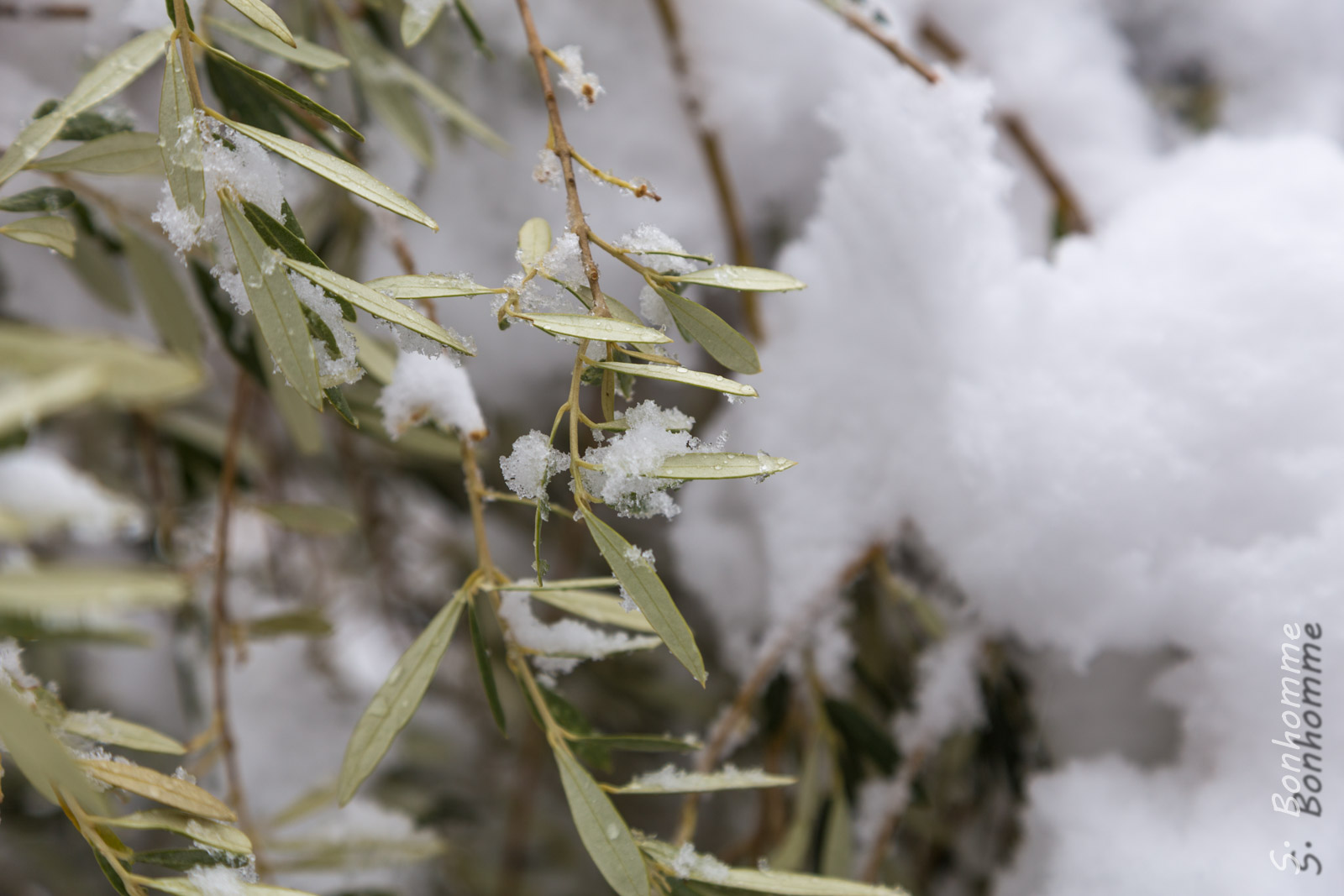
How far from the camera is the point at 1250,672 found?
45 cm

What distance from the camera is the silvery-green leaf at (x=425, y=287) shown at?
274mm

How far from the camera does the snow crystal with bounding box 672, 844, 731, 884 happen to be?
13.0 inches

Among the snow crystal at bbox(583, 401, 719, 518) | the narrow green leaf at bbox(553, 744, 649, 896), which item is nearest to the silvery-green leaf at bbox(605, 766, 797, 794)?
the narrow green leaf at bbox(553, 744, 649, 896)

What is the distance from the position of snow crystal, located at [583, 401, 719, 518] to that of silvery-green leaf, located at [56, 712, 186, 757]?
196mm

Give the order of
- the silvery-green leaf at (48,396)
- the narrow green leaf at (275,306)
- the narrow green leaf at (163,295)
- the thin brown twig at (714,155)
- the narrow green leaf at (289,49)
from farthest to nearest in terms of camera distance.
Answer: the thin brown twig at (714,155), the narrow green leaf at (163,295), the narrow green leaf at (289,49), the narrow green leaf at (275,306), the silvery-green leaf at (48,396)

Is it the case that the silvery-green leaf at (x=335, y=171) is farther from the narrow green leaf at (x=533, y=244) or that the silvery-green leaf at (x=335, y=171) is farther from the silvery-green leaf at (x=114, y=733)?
the silvery-green leaf at (x=114, y=733)

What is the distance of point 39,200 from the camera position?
33cm

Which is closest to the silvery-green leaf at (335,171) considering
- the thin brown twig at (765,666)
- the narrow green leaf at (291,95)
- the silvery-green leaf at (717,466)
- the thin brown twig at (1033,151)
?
the narrow green leaf at (291,95)

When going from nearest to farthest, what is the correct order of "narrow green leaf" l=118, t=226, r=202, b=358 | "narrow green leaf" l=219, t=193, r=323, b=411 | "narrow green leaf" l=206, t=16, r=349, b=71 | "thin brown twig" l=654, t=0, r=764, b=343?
1. "narrow green leaf" l=219, t=193, r=323, b=411
2. "narrow green leaf" l=206, t=16, r=349, b=71
3. "narrow green leaf" l=118, t=226, r=202, b=358
4. "thin brown twig" l=654, t=0, r=764, b=343

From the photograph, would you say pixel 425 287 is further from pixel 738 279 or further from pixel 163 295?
pixel 163 295

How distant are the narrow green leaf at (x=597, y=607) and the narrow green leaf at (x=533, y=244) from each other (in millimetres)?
138

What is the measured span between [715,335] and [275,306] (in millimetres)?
153

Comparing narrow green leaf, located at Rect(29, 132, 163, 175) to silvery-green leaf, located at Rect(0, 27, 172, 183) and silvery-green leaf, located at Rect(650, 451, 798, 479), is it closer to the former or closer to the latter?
silvery-green leaf, located at Rect(0, 27, 172, 183)

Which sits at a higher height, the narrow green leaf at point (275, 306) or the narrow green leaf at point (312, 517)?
the narrow green leaf at point (275, 306)
